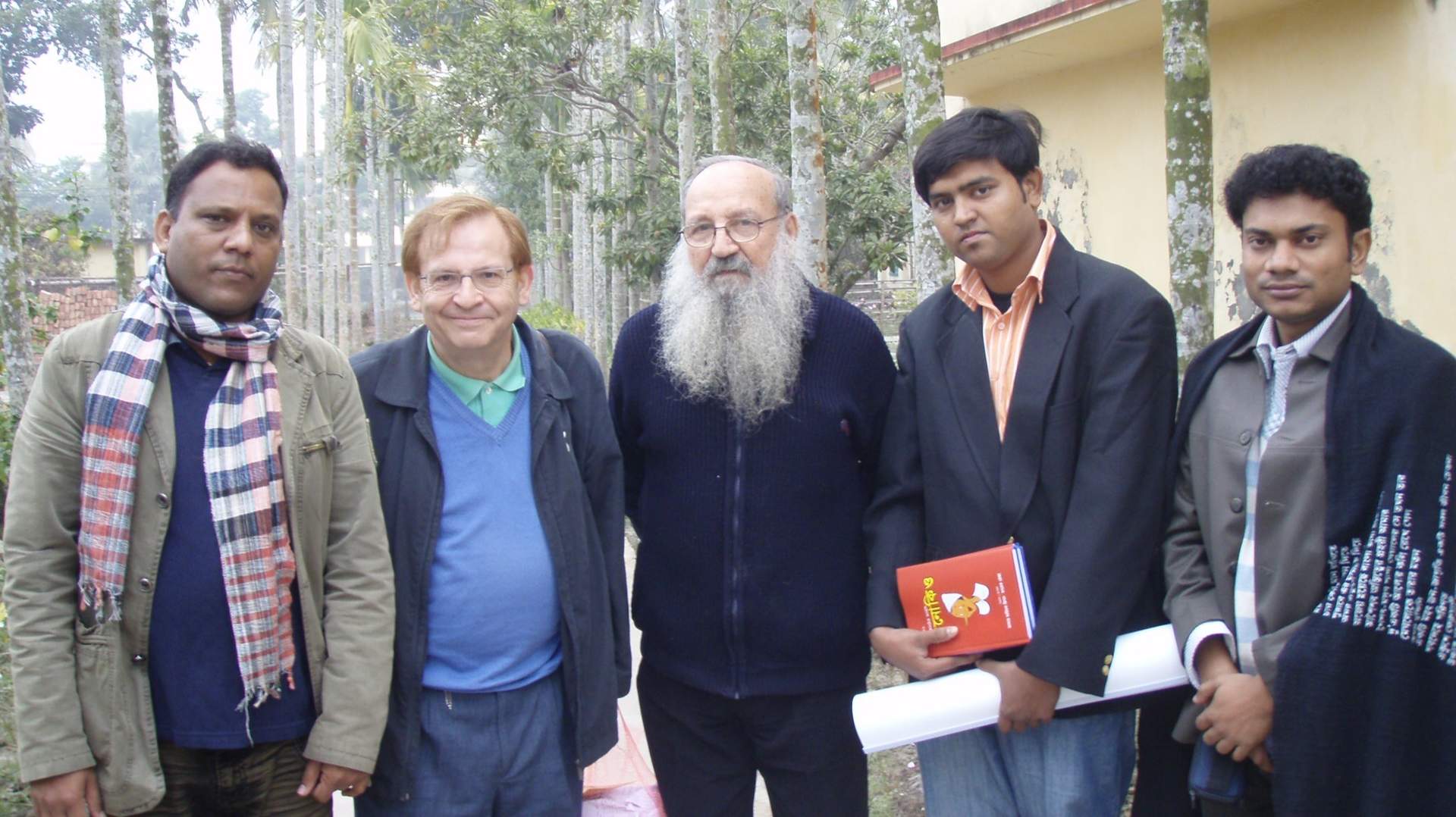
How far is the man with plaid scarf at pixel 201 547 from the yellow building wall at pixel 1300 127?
3.85 metres

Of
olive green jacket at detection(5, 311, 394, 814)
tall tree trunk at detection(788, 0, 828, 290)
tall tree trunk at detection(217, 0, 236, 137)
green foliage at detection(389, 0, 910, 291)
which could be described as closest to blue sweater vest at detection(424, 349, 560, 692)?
olive green jacket at detection(5, 311, 394, 814)

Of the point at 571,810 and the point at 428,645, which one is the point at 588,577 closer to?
the point at 428,645

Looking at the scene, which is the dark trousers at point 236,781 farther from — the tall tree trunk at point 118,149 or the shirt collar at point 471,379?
the tall tree trunk at point 118,149

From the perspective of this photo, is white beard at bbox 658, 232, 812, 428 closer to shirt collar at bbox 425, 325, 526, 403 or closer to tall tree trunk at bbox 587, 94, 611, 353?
shirt collar at bbox 425, 325, 526, 403

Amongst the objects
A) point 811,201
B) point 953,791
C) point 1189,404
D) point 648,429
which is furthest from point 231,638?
point 811,201

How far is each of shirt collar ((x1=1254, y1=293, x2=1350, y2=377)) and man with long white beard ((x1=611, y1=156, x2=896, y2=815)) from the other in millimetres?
930

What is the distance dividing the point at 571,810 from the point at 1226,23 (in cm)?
732

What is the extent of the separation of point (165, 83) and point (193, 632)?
8.84 meters

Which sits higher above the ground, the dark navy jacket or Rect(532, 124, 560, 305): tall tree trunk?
Rect(532, 124, 560, 305): tall tree trunk

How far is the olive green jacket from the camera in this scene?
7.75 ft

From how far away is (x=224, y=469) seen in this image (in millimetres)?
2461

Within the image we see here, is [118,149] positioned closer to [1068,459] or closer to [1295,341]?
[1068,459]

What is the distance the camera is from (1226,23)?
7.99 meters

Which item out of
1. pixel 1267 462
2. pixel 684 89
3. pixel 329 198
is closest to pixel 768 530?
pixel 1267 462
